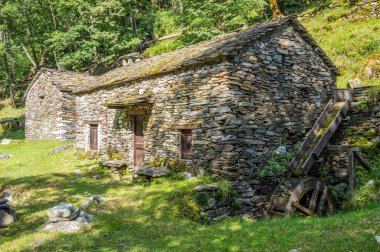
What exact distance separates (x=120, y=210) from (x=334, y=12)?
755 inches

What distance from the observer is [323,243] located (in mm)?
4777

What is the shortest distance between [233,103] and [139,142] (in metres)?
5.10

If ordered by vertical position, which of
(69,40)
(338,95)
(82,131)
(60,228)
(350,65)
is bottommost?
(60,228)

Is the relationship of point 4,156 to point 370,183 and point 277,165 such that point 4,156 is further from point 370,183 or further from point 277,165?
point 370,183

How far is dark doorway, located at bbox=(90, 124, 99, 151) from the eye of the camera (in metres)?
15.0

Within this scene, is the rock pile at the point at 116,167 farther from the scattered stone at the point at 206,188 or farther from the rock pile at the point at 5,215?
the scattered stone at the point at 206,188

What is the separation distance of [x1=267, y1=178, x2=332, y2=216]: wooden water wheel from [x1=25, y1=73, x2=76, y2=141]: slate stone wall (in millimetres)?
15980

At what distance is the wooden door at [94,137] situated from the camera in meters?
15.0

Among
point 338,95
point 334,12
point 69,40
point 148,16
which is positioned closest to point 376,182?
point 338,95

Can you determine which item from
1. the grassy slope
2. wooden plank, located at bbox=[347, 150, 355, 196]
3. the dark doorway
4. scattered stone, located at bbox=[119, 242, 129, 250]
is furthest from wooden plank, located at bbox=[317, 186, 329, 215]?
the dark doorway

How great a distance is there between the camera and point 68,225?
21.2 feet

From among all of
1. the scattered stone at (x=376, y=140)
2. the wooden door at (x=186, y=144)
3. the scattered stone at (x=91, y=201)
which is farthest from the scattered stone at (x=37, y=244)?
the scattered stone at (x=376, y=140)

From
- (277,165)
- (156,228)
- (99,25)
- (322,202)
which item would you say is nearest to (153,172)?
(156,228)

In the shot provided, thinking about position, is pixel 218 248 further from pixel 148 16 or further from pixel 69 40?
pixel 148 16
